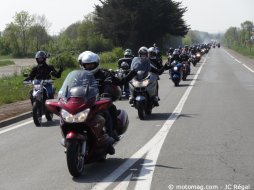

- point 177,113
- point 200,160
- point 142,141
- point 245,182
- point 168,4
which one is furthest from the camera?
point 168,4

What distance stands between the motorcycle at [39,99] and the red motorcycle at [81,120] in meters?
5.39

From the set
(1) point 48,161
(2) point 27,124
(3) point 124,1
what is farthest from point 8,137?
(3) point 124,1

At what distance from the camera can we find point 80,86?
7.47 meters

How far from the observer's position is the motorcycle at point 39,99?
1296 centimetres

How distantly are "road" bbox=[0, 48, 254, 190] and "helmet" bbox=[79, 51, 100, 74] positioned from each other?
1.45 m

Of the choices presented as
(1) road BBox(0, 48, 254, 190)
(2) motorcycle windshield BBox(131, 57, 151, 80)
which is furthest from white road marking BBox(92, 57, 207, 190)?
(2) motorcycle windshield BBox(131, 57, 151, 80)

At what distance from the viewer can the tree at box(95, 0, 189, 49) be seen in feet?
248

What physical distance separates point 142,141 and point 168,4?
245 feet

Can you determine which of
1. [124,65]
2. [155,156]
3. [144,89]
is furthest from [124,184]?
[124,65]

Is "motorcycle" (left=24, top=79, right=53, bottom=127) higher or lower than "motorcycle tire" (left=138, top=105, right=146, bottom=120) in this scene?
higher

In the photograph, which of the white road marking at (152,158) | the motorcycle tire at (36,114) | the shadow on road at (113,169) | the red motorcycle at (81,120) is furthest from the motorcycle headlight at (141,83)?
the red motorcycle at (81,120)

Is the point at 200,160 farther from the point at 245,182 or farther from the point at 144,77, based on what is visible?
the point at 144,77

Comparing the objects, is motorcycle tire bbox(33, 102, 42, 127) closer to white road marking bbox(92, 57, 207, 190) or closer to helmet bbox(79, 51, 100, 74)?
white road marking bbox(92, 57, 207, 190)

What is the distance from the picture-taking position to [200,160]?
8.30 meters
